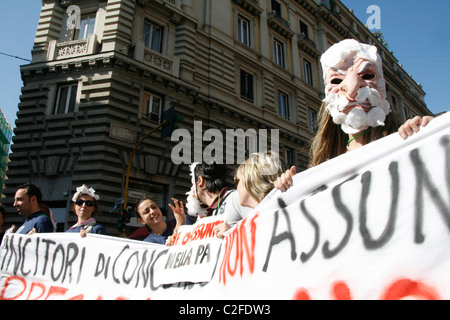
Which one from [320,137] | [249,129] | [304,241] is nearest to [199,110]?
[249,129]

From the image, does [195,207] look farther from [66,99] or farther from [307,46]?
[307,46]

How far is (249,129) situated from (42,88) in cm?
834

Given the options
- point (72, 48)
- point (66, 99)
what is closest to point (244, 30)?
point (72, 48)

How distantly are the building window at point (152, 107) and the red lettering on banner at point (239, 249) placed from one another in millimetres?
10146

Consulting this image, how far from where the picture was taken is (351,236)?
116 centimetres

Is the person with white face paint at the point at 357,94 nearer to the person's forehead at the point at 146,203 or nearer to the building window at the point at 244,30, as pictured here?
the person's forehead at the point at 146,203

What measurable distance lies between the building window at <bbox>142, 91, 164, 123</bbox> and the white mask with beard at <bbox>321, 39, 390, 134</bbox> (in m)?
9.99

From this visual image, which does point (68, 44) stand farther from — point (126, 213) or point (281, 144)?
point (281, 144)

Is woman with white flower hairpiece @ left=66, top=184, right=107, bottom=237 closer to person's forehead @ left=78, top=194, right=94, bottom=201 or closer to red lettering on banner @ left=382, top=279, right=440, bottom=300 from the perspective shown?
person's forehead @ left=78, top=194, right=94, bottom=201

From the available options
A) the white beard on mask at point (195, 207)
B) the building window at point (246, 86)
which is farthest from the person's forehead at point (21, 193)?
the building window at point (246, 86)

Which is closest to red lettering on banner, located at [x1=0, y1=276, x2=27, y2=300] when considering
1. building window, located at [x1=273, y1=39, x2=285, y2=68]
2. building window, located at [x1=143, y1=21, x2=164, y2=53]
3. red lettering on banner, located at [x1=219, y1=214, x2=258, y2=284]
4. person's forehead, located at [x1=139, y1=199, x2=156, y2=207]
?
person's forehead, located at [x1=139, y1=199, x2=156, y2=207]

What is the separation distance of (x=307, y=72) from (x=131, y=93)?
1281cm

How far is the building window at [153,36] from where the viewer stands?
12.5 m

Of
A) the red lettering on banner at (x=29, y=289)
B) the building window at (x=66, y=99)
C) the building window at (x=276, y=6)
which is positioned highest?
the building window at (x=276, y=6)
